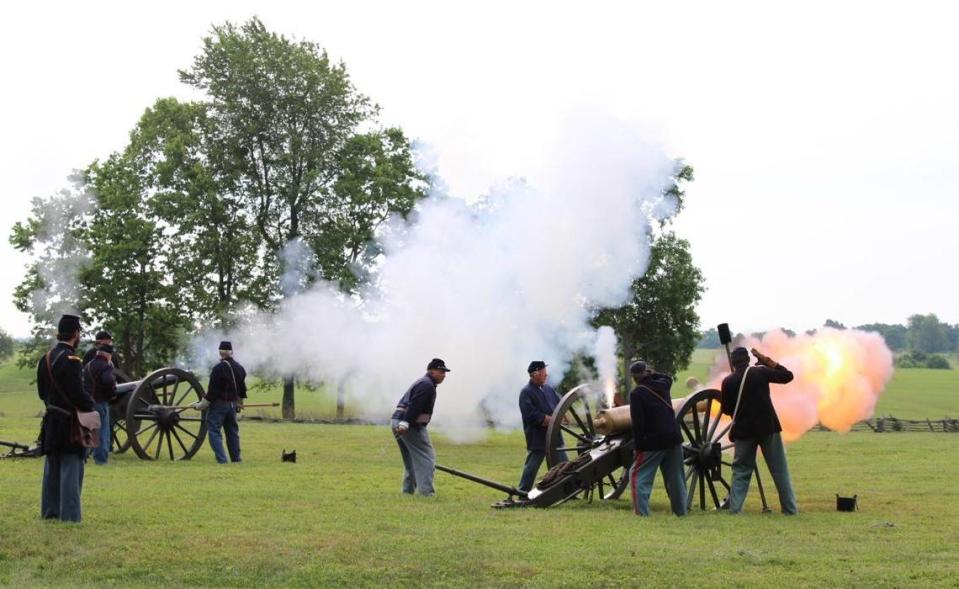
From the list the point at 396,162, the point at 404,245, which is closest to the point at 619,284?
the point at 404,245

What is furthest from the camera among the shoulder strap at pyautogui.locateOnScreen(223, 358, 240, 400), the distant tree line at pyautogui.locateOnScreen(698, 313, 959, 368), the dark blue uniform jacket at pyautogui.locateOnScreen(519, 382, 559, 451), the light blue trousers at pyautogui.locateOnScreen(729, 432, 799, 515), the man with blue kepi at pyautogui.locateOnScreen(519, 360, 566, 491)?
the distant tree line at pyautogui.locateOnScreen(698, 313, 959, 368)

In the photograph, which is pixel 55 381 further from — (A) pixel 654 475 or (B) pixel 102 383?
(B) pixel 102 383

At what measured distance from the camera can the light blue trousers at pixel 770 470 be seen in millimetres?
11516

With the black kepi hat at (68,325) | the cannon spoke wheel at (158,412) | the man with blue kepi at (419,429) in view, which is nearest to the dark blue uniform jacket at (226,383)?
the cannon spoke wheel at (158,412)

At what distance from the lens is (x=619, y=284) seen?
20281 mm

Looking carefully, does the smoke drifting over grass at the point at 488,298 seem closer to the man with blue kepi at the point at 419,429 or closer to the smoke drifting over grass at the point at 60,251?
the man with blue kepi at the point at 419,429

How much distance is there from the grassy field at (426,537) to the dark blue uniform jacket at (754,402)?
926 mm

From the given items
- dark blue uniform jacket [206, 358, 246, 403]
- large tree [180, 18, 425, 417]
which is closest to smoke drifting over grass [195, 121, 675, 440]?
dark blue uniform jacket [206, 358, 246, 403]

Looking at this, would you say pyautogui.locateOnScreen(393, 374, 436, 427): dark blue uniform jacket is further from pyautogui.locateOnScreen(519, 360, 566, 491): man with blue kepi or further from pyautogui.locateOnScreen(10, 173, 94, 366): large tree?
pyautogui.locateOnScreen(10, 173, 94, 366): large tree

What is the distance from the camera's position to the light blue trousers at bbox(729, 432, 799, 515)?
11.5m

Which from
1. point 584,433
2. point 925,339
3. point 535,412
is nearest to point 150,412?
point 535,412

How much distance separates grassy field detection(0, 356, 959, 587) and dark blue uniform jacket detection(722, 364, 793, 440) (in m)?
0.93

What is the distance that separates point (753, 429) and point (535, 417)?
8.68 ft

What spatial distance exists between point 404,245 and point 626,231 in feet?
16.1
